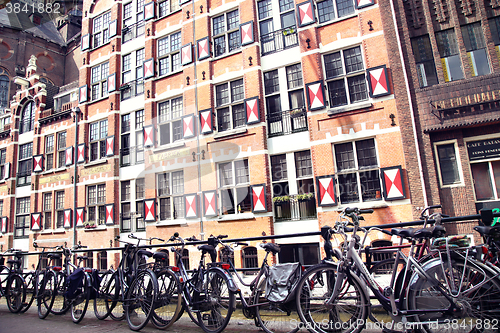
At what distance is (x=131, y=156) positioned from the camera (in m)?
17.0

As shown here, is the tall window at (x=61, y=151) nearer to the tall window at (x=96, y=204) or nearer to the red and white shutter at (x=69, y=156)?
the red and white shutter at (x=69, y=156)

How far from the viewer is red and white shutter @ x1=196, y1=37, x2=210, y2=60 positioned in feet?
48.0

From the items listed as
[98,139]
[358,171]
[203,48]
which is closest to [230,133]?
[203,48]

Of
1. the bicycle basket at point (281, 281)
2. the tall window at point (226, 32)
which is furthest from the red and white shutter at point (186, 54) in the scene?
the bicycle basket at point (281, 281)

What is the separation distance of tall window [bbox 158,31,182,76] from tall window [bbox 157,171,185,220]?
5.45m

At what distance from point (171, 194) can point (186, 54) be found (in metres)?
6.76

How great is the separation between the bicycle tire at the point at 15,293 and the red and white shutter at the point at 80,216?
40.7ft

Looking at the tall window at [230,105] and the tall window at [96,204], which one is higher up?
the tall window at [230,105]

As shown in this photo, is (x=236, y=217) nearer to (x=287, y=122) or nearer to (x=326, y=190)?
(x=326, y=190)

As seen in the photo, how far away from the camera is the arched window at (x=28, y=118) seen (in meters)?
22.6

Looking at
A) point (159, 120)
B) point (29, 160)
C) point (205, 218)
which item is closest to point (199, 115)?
point (159, 120)

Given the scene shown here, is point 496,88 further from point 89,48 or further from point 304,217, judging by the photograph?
point 89,48

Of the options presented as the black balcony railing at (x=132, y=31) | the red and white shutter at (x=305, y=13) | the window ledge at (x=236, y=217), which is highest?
the black balcony railing at (x=132, y=31)

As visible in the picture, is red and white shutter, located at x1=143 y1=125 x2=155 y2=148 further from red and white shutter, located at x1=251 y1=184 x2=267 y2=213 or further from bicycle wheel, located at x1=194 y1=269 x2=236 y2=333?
bicycle wheel, located at x1=194 y1=269 x2=236 y2=333
